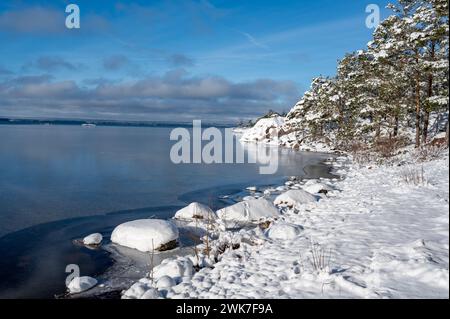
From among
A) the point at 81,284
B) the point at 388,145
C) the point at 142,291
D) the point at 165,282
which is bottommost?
the point at 81,284

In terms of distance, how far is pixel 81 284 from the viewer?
24.3 ft

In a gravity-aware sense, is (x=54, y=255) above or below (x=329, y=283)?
below

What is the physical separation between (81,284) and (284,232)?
5.19 m

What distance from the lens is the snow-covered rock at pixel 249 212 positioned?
12.4 m

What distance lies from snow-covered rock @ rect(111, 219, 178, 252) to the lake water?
86 cm

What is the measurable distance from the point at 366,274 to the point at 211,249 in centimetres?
421

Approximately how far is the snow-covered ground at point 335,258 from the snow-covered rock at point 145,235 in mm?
1297

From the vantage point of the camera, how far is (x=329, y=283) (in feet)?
18.6

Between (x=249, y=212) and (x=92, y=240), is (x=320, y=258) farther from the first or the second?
(x=92, y=240)

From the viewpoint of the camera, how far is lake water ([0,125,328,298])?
8.75m

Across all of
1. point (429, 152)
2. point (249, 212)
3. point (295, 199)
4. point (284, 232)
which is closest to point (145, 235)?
point (284, 232)

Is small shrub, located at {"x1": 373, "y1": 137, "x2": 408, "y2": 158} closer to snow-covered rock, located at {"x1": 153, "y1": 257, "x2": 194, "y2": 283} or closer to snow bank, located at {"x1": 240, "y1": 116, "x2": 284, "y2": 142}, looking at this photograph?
snow-covered rock, located at {"x1": 153, "y1": 257, "x2": 194, "y2": 283}
